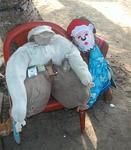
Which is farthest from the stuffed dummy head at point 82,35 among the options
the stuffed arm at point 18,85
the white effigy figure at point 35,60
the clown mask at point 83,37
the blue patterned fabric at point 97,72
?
the stuffed arm at point 18,85

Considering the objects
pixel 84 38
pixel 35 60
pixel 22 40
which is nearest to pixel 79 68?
pixel 35 60

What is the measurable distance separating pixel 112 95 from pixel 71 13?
2.97 metres

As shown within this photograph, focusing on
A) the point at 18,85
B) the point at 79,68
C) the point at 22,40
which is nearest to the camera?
the point at 18,85

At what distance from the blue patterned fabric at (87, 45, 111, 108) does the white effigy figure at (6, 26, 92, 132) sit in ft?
1.67

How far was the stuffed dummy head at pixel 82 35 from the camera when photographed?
4.10 m

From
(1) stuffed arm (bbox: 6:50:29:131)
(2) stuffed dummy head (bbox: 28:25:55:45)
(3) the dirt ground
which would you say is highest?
(2) stuffed dummy head (bbox: 28:25:55:45)

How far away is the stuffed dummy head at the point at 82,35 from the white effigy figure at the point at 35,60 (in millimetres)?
346

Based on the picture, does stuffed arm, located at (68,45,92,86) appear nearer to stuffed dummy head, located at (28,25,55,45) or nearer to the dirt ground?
stuffed dummy head, located at (28,25,55,45)

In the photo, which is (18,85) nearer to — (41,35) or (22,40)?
(41,35)

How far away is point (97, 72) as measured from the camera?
14.0 ft

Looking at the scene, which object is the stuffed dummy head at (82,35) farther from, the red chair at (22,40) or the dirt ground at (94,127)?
the dirt ground at (94,127)

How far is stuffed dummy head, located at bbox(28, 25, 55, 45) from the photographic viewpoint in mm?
3676

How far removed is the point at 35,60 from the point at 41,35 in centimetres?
26

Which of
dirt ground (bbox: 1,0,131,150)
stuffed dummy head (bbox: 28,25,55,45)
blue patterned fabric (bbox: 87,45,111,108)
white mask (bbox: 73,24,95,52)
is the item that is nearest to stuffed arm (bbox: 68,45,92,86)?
stuffed dummy head (bbox: 28,25,55,45)
